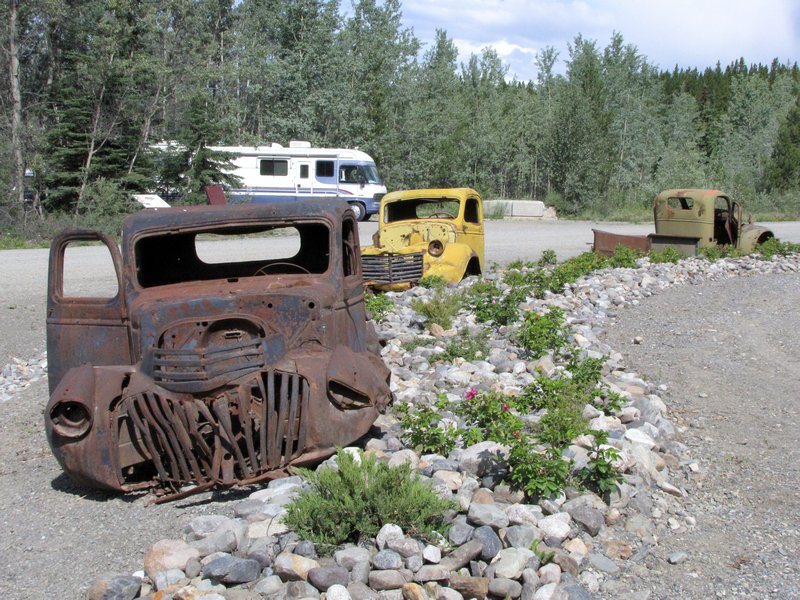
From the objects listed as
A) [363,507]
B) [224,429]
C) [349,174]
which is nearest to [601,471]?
[363,507]

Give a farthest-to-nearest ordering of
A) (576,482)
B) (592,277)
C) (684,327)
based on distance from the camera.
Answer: (592,277) → (684,327) → (576,482)

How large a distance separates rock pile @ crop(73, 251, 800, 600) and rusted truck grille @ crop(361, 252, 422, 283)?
6.58 m

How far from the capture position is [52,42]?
115ft

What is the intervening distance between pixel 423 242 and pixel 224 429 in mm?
9128

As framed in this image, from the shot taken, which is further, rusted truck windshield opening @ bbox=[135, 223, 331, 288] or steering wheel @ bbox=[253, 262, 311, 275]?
steering wheel @ bbox=[253, 262, 311, 275]

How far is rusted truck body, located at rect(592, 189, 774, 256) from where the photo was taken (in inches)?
690

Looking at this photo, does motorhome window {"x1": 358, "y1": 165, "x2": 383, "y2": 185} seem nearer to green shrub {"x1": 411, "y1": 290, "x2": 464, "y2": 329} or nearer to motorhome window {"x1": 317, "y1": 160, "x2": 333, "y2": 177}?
motorhome window {"x1": 317, "y1": 160, "x2": 333, "y2": 177}

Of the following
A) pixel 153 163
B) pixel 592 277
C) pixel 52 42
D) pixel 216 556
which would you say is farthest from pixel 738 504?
pixel 52 42

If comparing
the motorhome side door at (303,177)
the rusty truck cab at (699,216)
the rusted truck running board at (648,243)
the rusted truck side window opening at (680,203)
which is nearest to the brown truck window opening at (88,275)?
the rusted truck running board at (648,243)

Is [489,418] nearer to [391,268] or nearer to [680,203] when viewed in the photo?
[391,268]

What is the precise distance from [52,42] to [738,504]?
120 ft

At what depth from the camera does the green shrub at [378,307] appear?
10.4 m

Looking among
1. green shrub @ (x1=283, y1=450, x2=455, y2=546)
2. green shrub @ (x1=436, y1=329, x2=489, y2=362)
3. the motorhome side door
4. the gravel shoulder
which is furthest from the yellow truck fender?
the motorhome side door

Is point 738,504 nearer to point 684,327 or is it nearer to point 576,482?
point 576,482
